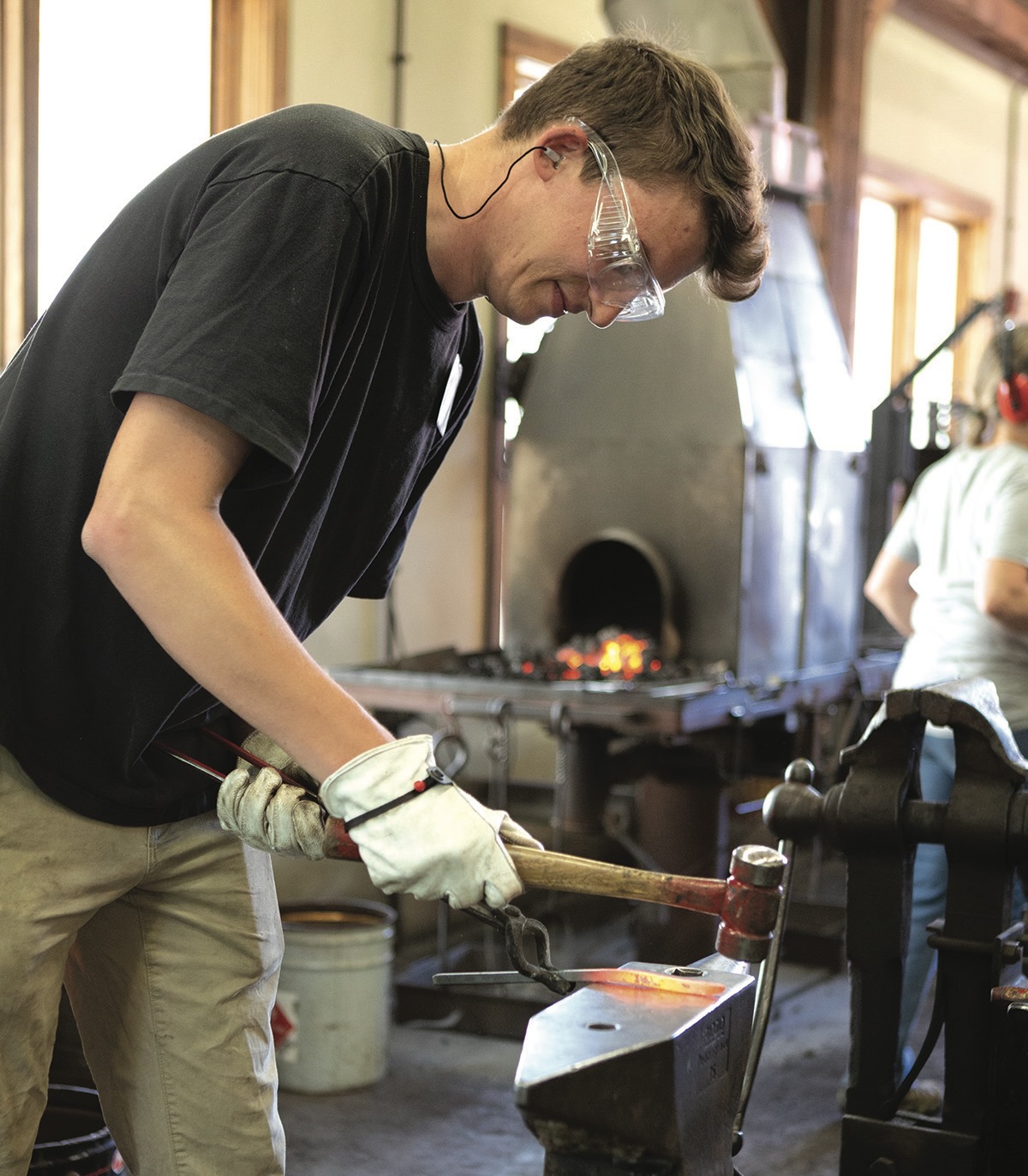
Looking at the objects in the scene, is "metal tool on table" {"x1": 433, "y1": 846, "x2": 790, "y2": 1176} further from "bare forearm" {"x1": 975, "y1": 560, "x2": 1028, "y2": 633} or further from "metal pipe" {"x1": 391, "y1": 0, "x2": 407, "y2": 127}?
"metal pipe" {"x1": 391, "y1": 0, "x2": 407, "y2": 127}

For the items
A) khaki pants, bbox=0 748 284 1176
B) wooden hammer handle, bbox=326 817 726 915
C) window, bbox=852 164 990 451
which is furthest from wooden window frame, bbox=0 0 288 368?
window, bbox=852 164 990 451

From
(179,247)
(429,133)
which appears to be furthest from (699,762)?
(179,247)

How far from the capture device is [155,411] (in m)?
1.25

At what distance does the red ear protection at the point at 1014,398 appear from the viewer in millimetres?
3352

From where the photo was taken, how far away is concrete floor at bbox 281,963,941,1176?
3.17m

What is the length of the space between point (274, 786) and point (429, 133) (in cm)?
353

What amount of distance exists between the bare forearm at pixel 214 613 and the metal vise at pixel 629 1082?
346 mm

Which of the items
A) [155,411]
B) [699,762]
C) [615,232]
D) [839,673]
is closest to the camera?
[155,411]

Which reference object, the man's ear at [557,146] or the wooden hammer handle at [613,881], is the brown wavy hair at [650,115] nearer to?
the man's ear at [557,146]

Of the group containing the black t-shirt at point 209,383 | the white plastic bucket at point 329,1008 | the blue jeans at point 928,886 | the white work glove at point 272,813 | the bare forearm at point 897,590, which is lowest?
the white plastic bucket at point 329,1008

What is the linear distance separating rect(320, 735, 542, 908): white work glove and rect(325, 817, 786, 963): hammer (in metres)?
0.09

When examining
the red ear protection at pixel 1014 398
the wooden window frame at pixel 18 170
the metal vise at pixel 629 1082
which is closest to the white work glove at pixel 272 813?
the metal vise at pixel 629 1082

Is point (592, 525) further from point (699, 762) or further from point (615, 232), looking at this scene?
point (615, 232)

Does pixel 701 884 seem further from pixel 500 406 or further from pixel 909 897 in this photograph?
pixel 500 406
